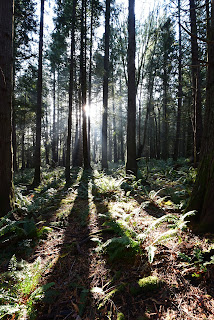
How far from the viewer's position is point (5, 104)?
12.5ft

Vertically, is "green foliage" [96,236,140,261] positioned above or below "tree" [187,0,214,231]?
below

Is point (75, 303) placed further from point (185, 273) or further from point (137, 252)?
point (185, 273)

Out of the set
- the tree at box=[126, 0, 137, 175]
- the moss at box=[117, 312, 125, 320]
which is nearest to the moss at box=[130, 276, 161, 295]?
the moss at box=[117, 312, 125, 320]

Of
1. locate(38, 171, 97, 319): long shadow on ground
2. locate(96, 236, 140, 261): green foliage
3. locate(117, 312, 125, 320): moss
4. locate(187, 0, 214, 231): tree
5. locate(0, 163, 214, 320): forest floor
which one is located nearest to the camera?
locate(117, 312, 125, 320): moss

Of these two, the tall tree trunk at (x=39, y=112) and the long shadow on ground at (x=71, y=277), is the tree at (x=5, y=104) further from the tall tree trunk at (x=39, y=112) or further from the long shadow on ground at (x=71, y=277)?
the tall tree trunk at (x=39, y=112)

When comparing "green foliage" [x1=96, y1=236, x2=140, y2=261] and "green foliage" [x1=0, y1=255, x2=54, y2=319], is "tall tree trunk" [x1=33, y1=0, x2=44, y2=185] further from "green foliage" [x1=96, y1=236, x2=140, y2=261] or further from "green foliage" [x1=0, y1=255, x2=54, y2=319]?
"green foliage" [x1=96, y1=236, x2=140, y2=261]

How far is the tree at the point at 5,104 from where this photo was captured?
378 centimetres

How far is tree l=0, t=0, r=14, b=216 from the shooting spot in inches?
149

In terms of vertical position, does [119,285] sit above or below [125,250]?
below

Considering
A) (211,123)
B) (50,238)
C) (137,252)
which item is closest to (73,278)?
(137,252)

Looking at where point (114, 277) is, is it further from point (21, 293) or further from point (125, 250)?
point (21, 293)

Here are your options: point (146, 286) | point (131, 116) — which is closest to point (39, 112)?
point (131, 116)

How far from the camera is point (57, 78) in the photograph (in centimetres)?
2428

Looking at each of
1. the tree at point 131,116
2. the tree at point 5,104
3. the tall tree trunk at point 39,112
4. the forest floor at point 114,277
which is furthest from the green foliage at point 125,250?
the tall tree trunk at point 39,112
